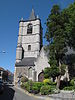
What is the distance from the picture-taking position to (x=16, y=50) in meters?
46.9

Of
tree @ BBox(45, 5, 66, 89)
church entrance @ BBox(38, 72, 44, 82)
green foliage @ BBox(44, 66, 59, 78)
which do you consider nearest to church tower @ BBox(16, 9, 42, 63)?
church entrance @ BBox(38, 72, 44, 82)

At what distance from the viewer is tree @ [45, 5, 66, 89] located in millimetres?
26325

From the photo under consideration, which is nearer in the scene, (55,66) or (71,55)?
(55,66)

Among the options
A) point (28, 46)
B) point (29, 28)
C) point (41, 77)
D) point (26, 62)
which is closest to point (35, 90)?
point (41, 77)

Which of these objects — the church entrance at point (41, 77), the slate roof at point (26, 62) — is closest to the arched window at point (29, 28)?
the slate roof at point (26, 62)

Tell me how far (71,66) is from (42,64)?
26.3 ft

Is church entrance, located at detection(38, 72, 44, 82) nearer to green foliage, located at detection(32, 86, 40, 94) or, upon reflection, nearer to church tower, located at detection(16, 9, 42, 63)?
church tower, located at detection(16, 9, 42, 63)

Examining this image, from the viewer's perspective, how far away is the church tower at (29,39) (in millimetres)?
46094

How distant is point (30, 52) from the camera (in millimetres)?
46562

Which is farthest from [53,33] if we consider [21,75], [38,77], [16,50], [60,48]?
[16,50]

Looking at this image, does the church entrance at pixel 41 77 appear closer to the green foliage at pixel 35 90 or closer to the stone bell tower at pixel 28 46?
the stone bell tower at pixel 28 46

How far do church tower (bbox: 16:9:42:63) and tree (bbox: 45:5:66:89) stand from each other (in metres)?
16.5

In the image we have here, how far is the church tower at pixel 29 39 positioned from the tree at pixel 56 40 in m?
16.5

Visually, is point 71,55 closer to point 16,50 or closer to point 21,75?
point 21,75
